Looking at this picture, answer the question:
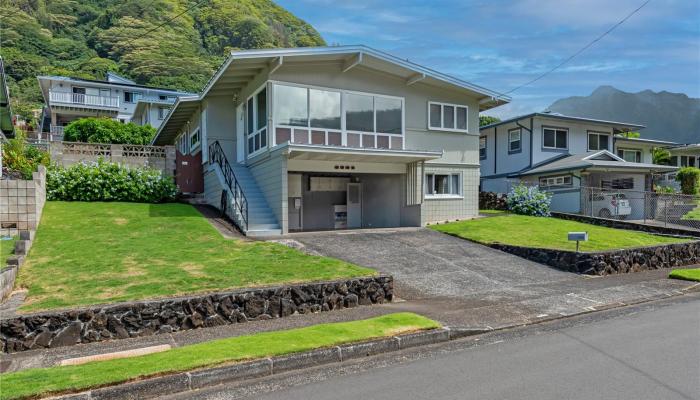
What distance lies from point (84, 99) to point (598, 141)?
164ft

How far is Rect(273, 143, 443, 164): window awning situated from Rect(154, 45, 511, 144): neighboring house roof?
3.16 metres

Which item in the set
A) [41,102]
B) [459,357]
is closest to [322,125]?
[459,357]

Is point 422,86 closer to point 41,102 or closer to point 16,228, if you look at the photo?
point 16,228

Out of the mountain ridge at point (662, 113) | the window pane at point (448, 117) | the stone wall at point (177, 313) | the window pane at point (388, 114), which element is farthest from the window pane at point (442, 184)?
the mountain ridge at point (662, 113)

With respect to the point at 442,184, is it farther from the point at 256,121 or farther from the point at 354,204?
the point at 256,121

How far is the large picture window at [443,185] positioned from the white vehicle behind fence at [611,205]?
28.7 ft

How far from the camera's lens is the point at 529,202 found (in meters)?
23.4

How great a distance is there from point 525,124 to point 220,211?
1966 centimetres

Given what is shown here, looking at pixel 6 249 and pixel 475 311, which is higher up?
pixel 6 249

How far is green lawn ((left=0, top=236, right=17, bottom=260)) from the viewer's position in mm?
9275

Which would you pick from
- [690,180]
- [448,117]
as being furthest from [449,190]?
[690,180]

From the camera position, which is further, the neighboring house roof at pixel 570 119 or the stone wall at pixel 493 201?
the neighboring house roof at pixel 570 119

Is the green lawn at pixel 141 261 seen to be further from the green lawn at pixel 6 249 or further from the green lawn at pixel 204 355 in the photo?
the green lawn at pixel 204 355

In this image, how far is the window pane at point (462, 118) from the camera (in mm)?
21156
